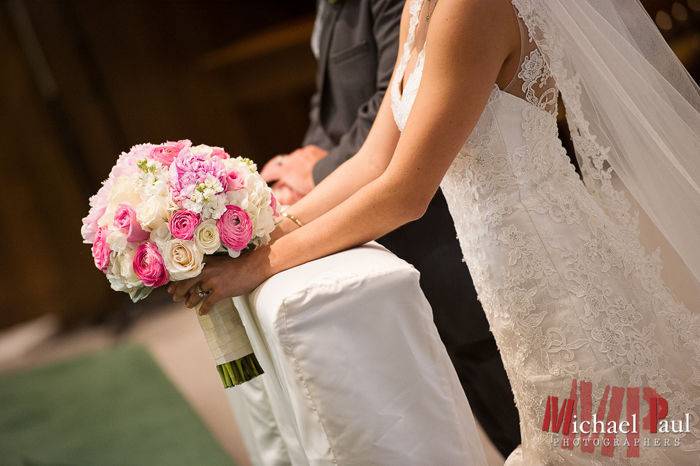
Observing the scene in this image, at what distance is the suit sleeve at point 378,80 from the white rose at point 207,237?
0.85m

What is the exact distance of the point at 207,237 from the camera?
1.68 m

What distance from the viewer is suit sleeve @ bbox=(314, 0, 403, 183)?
2434 millimetres

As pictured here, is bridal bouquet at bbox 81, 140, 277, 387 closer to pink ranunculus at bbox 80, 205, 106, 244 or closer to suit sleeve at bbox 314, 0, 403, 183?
pink ranunculus at bbox 80, 205, 106, 244

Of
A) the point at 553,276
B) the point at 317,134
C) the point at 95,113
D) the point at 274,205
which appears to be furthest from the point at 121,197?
the point at 95,113

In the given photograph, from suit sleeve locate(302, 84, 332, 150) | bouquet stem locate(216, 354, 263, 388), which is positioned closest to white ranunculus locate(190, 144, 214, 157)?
bouquet stem locate(216, 354, 263, 388)

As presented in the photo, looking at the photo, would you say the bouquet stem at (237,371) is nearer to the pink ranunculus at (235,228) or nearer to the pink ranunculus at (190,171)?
the pink ranunculus at (235,228)

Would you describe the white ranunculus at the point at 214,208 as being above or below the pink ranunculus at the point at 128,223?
below

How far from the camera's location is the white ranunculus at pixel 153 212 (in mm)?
1650

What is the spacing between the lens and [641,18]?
1.78 meters

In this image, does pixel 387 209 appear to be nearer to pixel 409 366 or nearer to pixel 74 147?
pixel 409 366

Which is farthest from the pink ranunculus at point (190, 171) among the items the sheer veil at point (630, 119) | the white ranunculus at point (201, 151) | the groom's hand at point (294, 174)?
the groom's hand at point (294, 174)

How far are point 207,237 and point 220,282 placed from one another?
0.13 meters

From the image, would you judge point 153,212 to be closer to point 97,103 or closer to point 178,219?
point 178,219

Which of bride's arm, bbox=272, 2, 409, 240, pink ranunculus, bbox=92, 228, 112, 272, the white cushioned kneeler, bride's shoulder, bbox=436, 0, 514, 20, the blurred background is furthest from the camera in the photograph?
the blurred background
